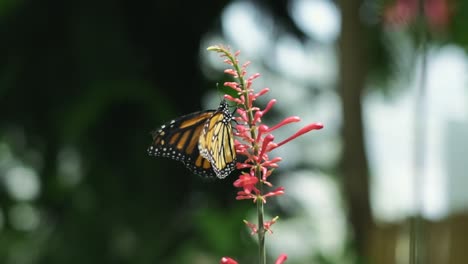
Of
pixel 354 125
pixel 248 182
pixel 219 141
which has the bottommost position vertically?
pixel 248 182

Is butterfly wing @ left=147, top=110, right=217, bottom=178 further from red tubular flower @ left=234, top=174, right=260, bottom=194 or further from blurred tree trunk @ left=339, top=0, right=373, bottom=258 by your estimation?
blurred tree trunk @ left=339, top=0, right=373, bottom=258

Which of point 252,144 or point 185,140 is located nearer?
point 252,144

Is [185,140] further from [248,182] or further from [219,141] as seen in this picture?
[248,182]

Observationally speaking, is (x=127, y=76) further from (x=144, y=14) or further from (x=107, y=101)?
(x=144, y=14)

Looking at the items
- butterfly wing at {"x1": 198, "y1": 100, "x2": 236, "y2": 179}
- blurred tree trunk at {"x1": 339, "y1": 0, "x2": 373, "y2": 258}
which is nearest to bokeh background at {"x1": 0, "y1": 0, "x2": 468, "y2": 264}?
blurred tree trunk at {"x1": 339, "y1": 0, "x2": 373, "y2": 258}

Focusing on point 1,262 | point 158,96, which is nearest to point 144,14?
point 158,96

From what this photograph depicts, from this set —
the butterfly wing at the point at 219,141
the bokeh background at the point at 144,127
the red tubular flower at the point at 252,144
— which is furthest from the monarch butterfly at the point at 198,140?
the bokeh background at the point at 144,127

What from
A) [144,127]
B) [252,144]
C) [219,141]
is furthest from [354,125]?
[252,144]

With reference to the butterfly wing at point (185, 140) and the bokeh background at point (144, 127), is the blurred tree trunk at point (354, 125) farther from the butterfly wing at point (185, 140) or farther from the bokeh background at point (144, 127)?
the butterfly wing at point (185, 140)
